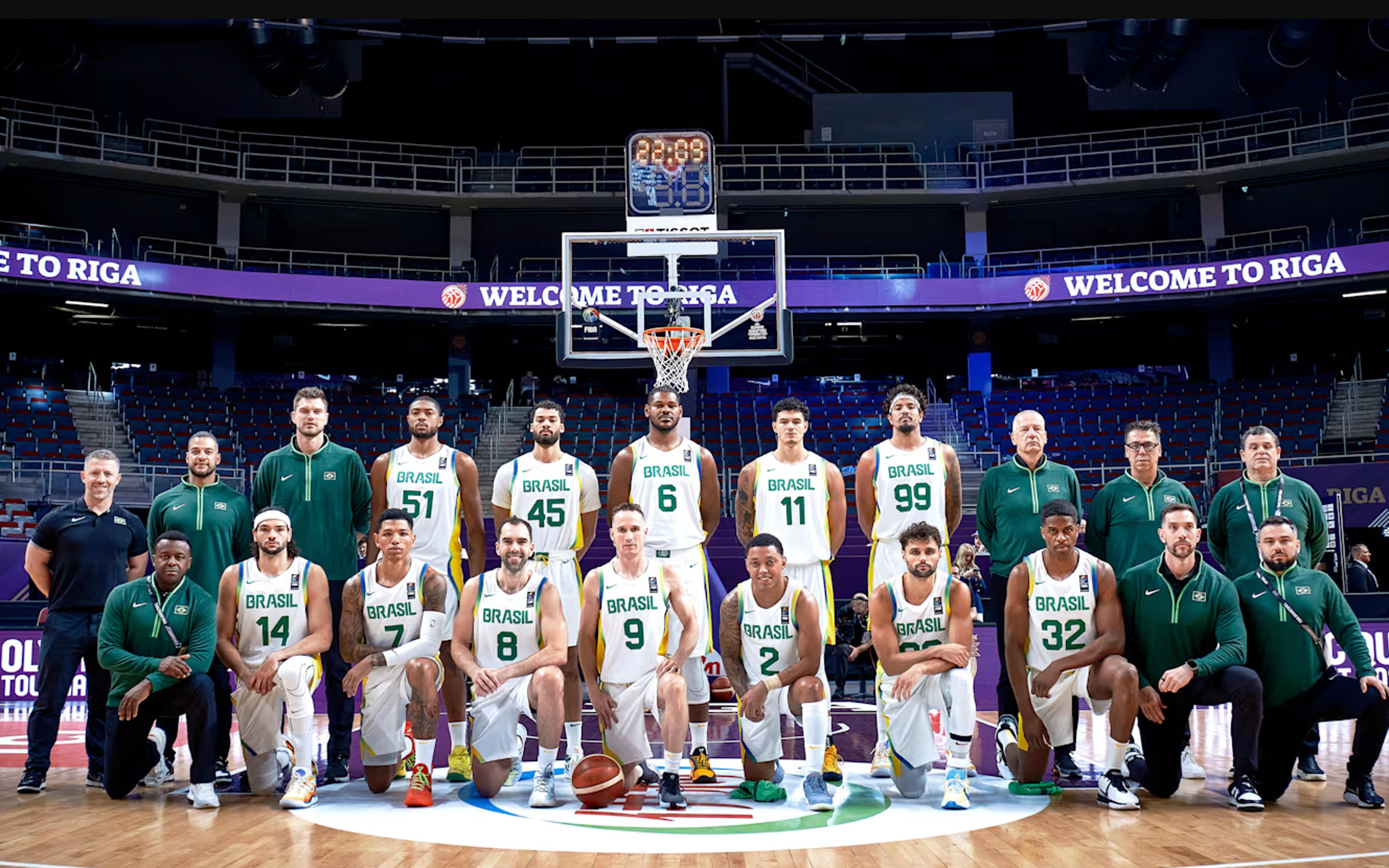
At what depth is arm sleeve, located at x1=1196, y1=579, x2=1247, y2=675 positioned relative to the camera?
6.34 metres

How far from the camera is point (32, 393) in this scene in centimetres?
2389

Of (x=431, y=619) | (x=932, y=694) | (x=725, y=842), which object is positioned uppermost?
(x=431, y=619)

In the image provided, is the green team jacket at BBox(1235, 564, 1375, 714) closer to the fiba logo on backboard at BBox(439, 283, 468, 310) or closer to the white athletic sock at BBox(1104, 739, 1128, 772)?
the white athletic sock at BBox(1104, 739, 1128, 772)

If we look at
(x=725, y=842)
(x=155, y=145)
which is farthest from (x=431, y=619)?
(x=155, y=145)

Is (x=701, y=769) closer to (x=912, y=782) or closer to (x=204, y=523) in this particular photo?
(x=912, y=782)

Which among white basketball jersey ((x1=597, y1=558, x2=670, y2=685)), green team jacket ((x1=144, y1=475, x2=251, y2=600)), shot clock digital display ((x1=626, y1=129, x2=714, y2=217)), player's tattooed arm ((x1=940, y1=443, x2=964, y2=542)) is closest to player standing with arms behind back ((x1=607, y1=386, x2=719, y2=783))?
white basketball jersey ((x1=597, y1=558, x2=670, y2=685))

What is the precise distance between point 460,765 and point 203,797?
1.50 meters

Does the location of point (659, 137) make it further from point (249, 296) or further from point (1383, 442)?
point (1383, 442)

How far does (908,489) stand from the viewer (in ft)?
25.2

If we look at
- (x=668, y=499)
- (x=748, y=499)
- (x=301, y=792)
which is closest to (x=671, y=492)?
(x=668, y=499)

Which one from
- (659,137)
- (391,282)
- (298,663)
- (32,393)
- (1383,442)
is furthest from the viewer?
(391,282)

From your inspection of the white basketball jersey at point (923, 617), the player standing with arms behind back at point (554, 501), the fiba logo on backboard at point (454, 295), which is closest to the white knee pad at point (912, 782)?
the white basketball jersey at point (923, 617)

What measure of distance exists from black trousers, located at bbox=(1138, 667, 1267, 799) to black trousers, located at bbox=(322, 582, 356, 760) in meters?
4.73

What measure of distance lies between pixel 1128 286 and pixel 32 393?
2320 centimetres
